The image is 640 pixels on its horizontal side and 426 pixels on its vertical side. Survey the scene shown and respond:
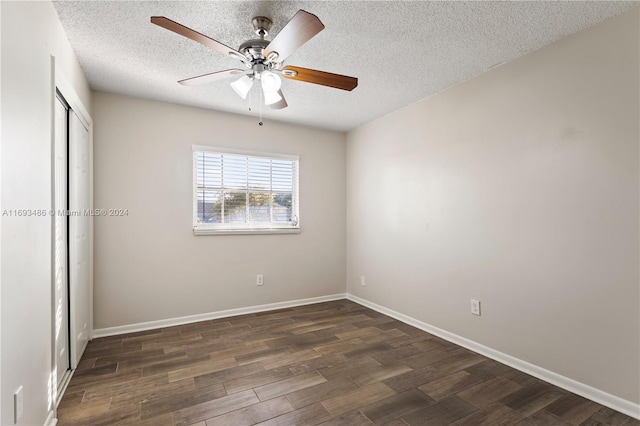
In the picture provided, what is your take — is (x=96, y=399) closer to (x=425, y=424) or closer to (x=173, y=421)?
(x=173, y=421)

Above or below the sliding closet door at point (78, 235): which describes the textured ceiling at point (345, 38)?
above

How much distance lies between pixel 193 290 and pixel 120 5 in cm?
276

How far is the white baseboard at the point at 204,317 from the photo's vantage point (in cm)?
329

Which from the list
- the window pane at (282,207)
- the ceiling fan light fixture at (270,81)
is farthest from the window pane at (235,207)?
the ceiling fan light fixture at (270,81)

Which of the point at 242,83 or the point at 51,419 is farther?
the point at 242,83

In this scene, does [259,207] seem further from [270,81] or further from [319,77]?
[319,77]

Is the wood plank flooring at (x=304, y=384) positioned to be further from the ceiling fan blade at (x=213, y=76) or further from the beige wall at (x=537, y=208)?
the ceiling fan blade at (x=213, y=76)

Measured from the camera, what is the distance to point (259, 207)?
4.19 m

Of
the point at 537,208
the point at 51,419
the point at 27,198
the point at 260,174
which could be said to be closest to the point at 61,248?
the point at 27,198

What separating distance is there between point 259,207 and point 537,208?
9.73 ft

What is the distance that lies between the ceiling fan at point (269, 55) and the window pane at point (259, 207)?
6.06 ft

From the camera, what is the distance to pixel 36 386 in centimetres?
164

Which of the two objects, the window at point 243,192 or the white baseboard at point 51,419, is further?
the window at point 243,192

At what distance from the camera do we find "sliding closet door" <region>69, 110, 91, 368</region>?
8.15ft
